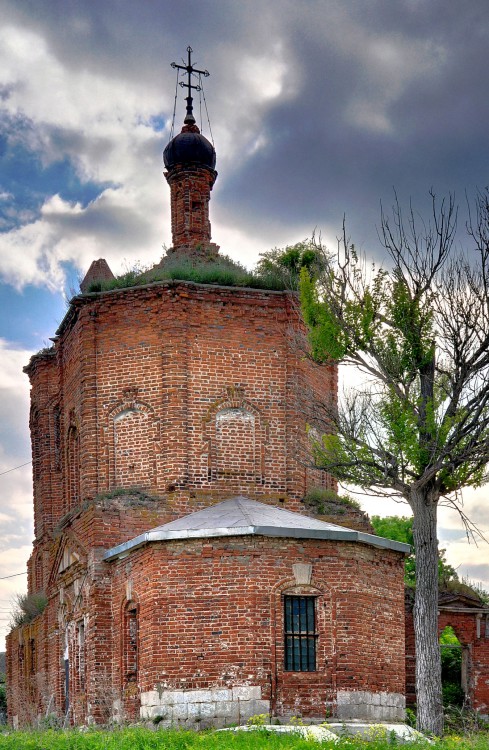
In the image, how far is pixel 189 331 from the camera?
2125 centimetres

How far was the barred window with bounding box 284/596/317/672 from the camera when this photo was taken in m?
17.9

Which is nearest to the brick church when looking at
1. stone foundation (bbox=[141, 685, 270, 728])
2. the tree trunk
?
stone foundation (bbox=[141, 685, 270, 728])

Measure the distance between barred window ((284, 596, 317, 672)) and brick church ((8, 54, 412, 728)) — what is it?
0.03 metres

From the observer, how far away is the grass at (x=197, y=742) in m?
13.1

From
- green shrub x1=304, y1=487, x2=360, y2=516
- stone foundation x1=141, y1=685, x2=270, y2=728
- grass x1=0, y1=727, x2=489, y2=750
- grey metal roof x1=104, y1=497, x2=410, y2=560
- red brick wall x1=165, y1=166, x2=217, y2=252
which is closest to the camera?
grass x1=0, y1=727, x2=489, y2=750

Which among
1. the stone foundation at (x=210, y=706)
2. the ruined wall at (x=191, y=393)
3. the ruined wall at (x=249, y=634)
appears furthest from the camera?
the ruined wall at (x=191, y=393)

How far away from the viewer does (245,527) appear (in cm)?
1791

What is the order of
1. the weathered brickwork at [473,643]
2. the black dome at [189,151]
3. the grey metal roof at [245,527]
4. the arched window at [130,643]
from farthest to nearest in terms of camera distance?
the weathered brickwork at [473,643] < the black dome at [189,151] < the arched window at [130,643] < the grey metal roof at [245,527]

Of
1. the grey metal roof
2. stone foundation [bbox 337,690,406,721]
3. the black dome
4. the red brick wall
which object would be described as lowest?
stone foundation [bbox 337,690,406,721]

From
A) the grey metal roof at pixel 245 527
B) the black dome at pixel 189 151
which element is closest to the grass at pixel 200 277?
the black dome at pixel 189 151

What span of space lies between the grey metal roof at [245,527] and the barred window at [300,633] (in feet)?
3.51

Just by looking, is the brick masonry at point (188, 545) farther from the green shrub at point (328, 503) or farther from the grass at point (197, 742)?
the grass at point (197, 742)

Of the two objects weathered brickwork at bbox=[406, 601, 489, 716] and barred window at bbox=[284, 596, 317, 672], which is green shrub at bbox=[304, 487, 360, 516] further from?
weathered brickwork at bbox=[406, 601, 489, 716]

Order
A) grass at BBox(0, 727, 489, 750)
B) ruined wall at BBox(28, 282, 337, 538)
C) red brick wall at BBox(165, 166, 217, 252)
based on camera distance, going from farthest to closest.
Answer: red brick wall at BBox(165, 166, 217, 252) < ruined wall at BBox(28, 282, 337, 538) < grass at BBox(0, 727, 489, 750)
